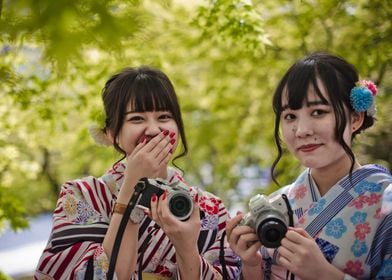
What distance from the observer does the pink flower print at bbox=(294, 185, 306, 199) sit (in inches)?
87.6

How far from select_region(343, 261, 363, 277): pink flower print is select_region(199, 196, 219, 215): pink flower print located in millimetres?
Result: 631

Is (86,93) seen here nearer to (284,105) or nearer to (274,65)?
(274,65)

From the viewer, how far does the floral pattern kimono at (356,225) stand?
1.95m

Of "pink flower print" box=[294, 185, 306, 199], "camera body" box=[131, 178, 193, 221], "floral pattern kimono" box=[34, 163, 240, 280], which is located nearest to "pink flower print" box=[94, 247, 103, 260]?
"floral pattern kimono" box=[34, 163, 240, 280]

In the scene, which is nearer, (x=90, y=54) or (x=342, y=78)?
(x=342, y=78)

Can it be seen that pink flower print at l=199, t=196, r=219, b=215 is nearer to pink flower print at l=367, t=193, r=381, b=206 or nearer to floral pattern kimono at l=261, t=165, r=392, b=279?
floral pattern kimono at l=261, t=165, r=392, b=279

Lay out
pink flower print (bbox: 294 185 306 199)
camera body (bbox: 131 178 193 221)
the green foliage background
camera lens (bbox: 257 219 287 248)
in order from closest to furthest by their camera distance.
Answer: the green foliage background < camera lens (bbox: 257 219 287 248) < camera body (bbox: 131 178 193 221) < pink flower print (bbox: 294 185 306 199)

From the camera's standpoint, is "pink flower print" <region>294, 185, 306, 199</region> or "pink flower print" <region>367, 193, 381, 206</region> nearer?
"pink flower print" <region>367, 193, 381, 206</region>

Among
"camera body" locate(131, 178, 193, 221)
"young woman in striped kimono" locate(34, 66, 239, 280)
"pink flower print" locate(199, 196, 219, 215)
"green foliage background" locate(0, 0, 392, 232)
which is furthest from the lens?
"pink flower print" locate(199, 196, 219, 215)

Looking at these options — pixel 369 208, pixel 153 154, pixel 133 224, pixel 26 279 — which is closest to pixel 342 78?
pixel 369 208

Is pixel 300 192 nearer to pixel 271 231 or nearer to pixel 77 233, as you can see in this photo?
pixel 271 231

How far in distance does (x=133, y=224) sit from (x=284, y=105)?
2.46 feet

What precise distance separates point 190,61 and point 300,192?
16.8ft

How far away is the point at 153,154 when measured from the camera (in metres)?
2.06
